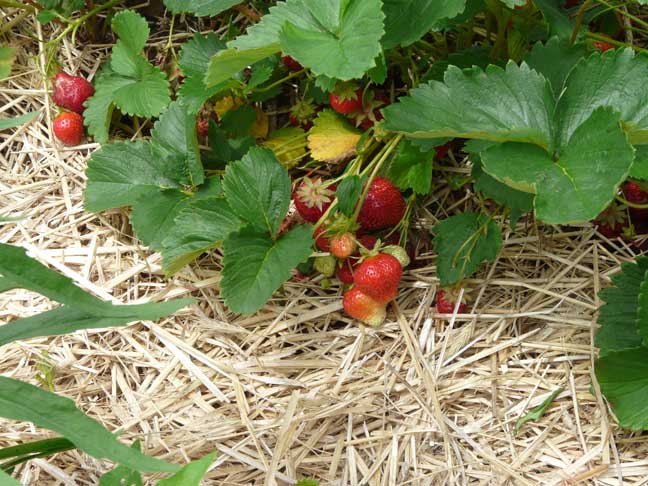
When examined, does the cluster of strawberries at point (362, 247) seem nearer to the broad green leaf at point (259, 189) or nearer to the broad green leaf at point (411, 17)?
the broad green leaf at point (259, 189)

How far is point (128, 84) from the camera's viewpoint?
1.46 metres

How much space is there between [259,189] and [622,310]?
587 mm

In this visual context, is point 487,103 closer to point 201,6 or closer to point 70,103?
point 201,6

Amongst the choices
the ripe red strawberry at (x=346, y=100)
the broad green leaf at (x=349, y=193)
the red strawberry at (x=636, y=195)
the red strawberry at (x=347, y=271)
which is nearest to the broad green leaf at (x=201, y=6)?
the ripe red strawberry at (x=346, y=100)

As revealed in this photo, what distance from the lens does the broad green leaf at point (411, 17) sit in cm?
101

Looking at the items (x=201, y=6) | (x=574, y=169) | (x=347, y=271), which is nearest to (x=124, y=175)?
(x=201, y=6)

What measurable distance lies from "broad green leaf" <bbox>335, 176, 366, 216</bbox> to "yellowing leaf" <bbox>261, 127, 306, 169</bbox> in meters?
0.20

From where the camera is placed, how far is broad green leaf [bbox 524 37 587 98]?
109cm

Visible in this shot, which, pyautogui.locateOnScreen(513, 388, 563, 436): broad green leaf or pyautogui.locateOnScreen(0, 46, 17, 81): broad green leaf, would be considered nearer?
pyautogui.locateOnScreen(513, 388, 563, 436): broad green leaf

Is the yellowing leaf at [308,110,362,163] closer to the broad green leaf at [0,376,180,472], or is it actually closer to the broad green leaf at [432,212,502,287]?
the broad green leaf at [432,212,502,287]

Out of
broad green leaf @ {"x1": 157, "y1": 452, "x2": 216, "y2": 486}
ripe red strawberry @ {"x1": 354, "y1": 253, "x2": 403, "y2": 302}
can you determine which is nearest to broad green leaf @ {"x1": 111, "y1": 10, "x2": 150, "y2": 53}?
ripe red strawberry @ {"x1": 354, "y1": 253, "x2": 403, "y2": 302}

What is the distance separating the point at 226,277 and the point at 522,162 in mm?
468

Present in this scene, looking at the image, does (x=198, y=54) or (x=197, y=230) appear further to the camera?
(x=198, y=54)

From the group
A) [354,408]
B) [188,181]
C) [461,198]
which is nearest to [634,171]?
[461,198]
